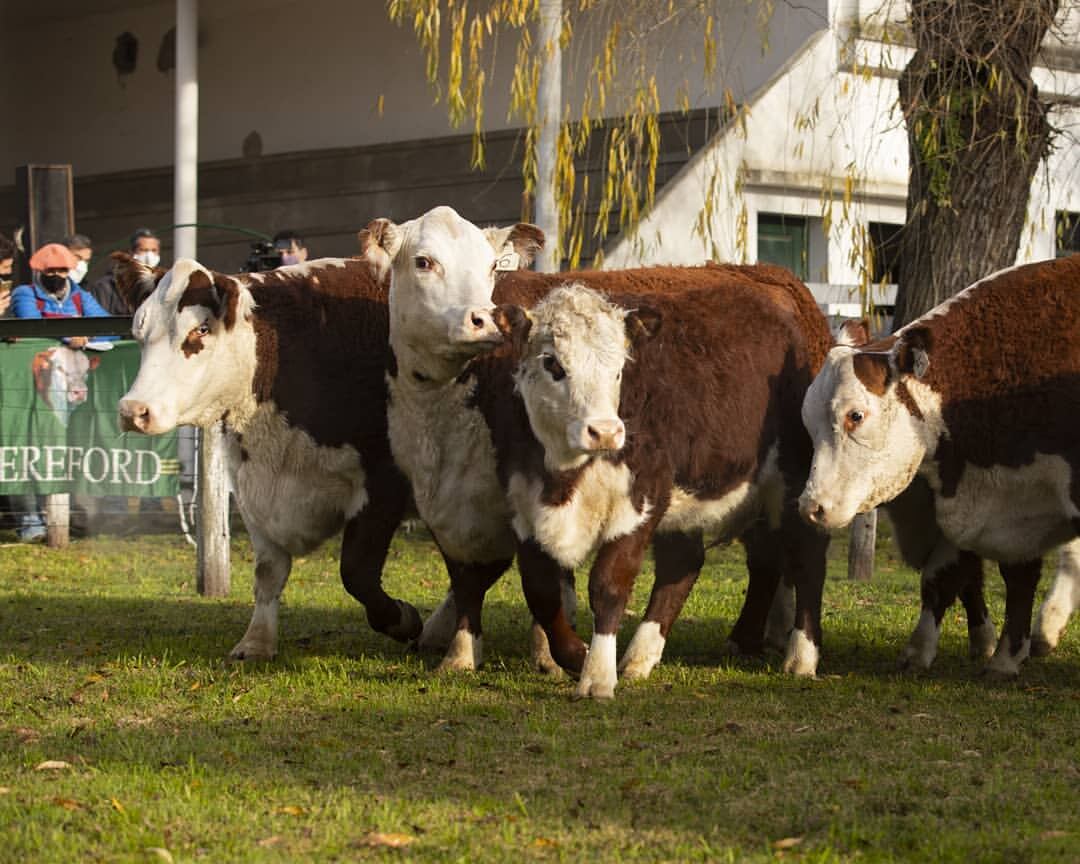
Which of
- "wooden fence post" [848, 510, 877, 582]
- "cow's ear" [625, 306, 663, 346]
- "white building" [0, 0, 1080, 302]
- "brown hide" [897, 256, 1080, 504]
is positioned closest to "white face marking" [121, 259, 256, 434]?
"cow's ear" [625, 306, 663, 346]

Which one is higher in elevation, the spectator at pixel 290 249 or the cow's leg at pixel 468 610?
the spectator at pixel 290 249

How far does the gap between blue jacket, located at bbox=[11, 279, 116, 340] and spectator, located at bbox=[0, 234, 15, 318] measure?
265mm

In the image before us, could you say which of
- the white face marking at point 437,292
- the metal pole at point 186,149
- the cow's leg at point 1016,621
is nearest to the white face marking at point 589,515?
the white face marking at point 437,292

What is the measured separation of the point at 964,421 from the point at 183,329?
137 inches

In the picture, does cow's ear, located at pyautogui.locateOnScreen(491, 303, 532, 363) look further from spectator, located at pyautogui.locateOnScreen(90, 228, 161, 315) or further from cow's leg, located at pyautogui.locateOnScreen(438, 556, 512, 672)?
spectator, located at pyautogui.locateOnScreen(90, 228, 161, 315)

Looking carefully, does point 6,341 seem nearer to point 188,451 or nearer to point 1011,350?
point 188,451

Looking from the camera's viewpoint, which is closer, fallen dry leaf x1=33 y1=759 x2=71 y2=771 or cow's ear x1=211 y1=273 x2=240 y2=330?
fallen dry leaf x1=33 y1=759 x2=71 y2=771

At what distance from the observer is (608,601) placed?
7191mm

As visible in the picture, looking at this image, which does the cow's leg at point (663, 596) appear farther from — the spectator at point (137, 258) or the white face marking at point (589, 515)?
the spectator at point (137, 258)

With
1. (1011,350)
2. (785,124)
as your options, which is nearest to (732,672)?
(1011,350)

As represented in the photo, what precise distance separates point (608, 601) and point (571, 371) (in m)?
0.94

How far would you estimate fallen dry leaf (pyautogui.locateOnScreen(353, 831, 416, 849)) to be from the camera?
484cm

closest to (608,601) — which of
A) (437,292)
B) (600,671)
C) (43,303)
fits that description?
(600,671)

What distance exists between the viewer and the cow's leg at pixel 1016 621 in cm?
768
